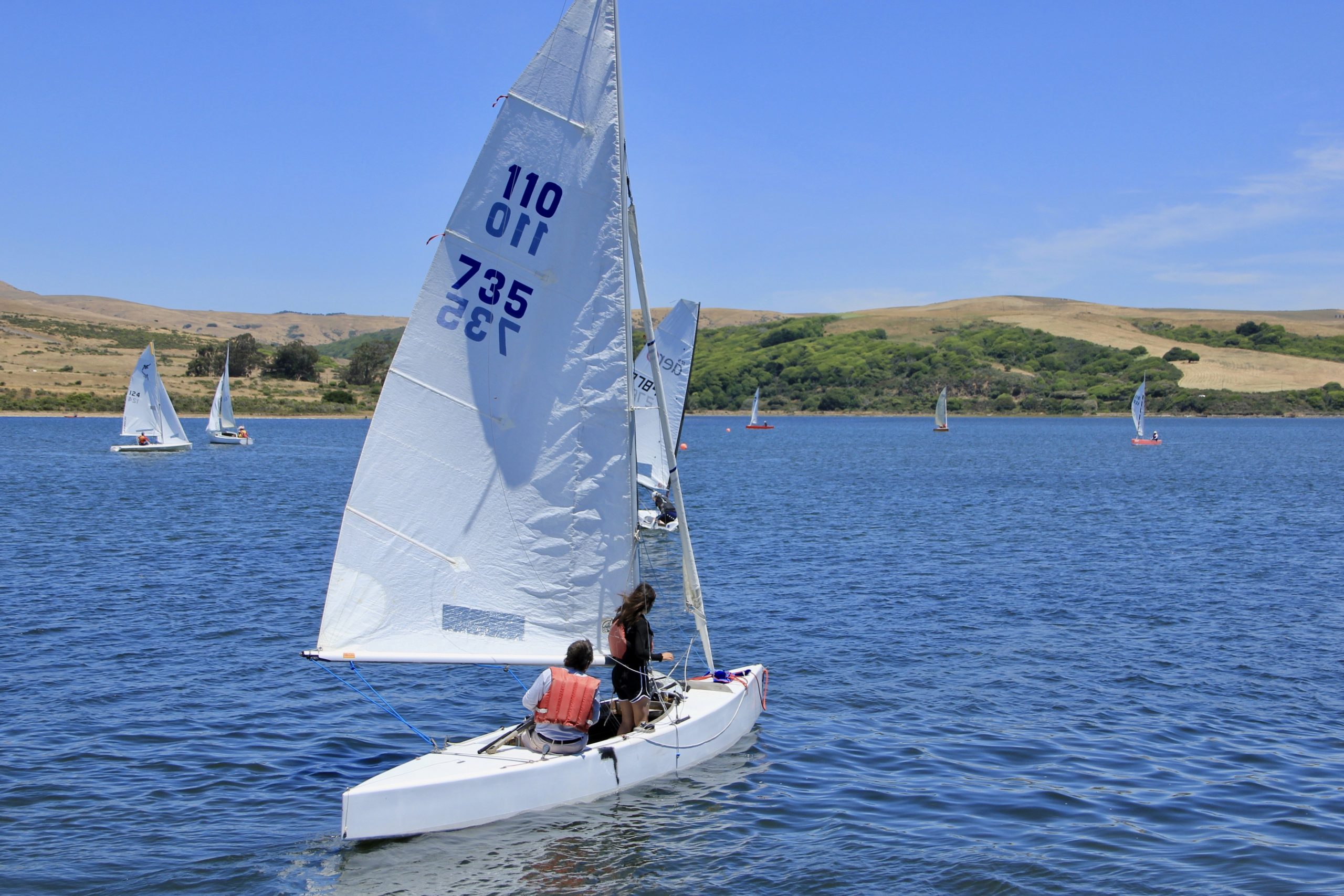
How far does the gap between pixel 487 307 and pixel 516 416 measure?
1.12 metres

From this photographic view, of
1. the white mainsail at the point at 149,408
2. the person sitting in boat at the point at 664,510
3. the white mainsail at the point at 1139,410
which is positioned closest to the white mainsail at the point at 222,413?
the white mainsail at the point at 149,408

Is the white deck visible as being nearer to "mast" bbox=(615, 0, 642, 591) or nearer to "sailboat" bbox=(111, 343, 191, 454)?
"sailboat" bbox=(111, 343, 191, 454)

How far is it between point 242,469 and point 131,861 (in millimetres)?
50665

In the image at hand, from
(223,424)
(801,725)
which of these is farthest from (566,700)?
(223,424)

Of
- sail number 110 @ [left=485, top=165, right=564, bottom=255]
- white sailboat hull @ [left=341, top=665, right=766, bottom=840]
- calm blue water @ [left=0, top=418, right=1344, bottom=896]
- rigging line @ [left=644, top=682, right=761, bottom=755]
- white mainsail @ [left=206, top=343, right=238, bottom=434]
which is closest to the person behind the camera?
white sailboat hull @ [left=341, top=665, right=766, bottom=840]

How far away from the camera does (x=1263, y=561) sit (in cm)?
2953

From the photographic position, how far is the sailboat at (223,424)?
7406cm

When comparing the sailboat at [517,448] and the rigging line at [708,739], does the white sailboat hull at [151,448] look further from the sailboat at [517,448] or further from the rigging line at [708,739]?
the sailboat at [517,448]

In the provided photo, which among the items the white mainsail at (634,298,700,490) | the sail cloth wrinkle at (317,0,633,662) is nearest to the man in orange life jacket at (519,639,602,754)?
the sail cloth wrinkle at (317,0,633,662)

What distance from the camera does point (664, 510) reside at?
29.7m

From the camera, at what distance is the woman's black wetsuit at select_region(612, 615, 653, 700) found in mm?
11219

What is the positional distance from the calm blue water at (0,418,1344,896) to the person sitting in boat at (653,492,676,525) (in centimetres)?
215

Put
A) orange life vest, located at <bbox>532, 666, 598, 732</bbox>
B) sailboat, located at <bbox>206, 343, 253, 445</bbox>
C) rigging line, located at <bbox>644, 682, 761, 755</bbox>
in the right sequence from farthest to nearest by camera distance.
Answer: sailboat, located at <bbox>206, 343, 253, 445</bbox>
rigging line, located at <bbox>644, 682, 761, 755</bbox>
orange life vest, located at <bbox>532, 666, 598, 732</bbox>

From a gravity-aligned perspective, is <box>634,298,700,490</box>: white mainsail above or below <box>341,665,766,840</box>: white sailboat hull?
above
